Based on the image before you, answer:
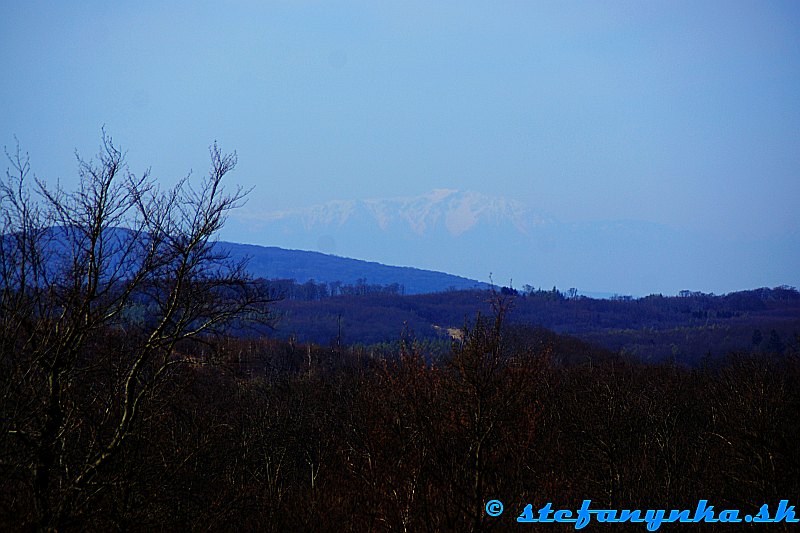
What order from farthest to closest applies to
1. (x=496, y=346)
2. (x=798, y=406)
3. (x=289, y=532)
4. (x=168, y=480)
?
(x=798, y=406)
(x=289, y=532)
(x=496, y=346)
(x=168, y=480)

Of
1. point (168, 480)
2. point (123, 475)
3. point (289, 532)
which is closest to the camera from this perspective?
point (123, 475)

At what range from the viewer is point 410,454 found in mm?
27281

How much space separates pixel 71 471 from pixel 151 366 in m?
5.49

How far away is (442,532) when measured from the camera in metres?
22.8

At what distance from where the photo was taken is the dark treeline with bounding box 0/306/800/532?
19719mm

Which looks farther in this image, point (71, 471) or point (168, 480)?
point (168, 480)

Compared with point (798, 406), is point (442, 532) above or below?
below

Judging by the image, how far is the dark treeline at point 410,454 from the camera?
19.7m

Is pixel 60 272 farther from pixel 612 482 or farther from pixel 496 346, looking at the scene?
pixel 612 482

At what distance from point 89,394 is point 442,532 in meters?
10.6

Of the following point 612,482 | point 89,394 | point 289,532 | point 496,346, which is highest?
point 496,346

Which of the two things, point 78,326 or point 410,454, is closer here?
point 78,326

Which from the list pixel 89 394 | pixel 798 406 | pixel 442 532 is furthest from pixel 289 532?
pixel 798 406

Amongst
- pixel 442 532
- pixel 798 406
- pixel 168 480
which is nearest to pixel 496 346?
pixel 442 532
